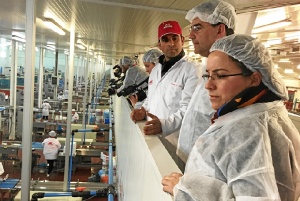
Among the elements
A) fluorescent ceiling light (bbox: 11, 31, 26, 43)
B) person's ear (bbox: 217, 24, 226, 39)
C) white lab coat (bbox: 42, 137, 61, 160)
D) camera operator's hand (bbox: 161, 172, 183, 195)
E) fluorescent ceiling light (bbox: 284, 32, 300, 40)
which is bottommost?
white lab coat (bbox: 42, 137, 61, 160)

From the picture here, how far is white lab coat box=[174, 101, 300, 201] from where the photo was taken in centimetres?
73

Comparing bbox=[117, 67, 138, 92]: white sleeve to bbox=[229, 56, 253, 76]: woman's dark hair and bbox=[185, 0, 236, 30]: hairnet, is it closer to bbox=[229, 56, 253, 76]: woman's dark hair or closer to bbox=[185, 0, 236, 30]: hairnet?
bbox=[185, 0, 236, 30]: hairnet

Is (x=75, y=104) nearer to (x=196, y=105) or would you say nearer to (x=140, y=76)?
(x=140, y=76)

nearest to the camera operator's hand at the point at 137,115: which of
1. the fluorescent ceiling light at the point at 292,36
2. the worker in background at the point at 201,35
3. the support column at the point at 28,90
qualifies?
the worker in background at the point at 201,35

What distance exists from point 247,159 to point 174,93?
1111mm

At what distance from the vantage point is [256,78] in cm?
90

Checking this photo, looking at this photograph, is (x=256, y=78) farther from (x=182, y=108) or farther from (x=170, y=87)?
(x=170, y=87)

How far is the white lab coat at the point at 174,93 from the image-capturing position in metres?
1.68

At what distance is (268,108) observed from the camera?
0.85m

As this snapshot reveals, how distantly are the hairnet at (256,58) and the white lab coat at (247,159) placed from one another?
0.19 feet

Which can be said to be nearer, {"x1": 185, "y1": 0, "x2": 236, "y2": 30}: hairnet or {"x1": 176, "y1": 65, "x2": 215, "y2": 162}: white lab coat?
{"x1": 176, "y1": 65, "x2": 215, "y2": 162}: white lab coat

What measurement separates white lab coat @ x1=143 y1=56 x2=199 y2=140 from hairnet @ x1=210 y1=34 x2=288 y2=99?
2.48 feet

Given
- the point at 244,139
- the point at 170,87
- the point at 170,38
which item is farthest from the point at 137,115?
the point at 244,139

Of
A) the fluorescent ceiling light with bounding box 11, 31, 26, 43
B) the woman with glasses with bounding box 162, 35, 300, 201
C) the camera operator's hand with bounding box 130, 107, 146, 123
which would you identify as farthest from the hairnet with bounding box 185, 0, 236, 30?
the fluorescent ceiling light with bounding box 11, 31, 26, 43
